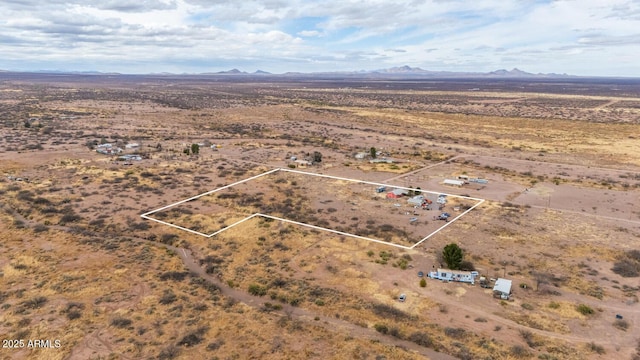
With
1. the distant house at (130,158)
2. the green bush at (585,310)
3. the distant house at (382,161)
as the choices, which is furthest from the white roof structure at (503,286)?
the distant house at (130,158)

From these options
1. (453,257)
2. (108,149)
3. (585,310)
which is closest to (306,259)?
(453,257)

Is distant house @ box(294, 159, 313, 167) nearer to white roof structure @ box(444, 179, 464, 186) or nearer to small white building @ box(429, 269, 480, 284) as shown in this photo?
white roof structure @ box(444, 179, 464, 186)

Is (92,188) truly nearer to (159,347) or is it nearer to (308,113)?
(159,347)

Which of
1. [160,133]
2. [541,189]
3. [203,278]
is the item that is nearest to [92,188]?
[203,278]

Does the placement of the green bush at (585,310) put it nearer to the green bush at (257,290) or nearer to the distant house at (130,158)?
the green bush at (257,290)

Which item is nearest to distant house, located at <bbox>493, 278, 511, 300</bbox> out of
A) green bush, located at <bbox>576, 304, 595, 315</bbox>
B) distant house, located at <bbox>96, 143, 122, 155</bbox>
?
green bush, located at <bbox>576, 304, 595, 315</bbox>
